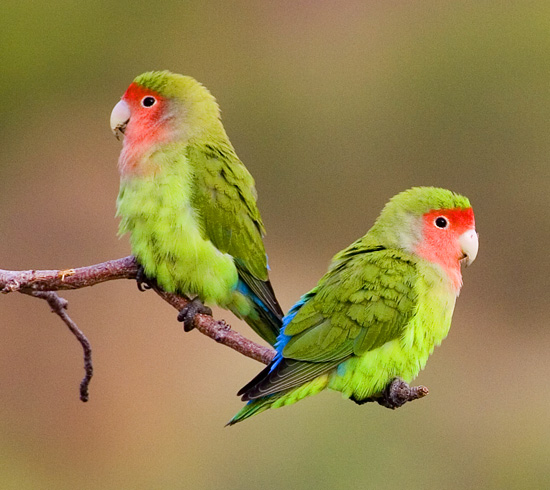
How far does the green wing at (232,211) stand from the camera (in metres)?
2.40

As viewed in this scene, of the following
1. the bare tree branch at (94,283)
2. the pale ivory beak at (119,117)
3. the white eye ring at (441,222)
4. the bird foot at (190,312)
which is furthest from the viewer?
the pale ivory beak at (119,117)

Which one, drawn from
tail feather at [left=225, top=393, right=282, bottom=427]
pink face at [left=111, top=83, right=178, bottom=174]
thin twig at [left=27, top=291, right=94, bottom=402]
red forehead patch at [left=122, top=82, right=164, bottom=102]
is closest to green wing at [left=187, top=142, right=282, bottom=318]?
pink face at [left=111, top=83, right=178, bottom=174]

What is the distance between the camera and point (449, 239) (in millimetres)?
2094

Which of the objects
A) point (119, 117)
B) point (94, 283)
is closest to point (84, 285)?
point (94, 283)

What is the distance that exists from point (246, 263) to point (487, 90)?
5900mm

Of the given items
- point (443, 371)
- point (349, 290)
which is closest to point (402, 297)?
point (349, 290)

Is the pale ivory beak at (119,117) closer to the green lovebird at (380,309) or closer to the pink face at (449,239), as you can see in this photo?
the green lovebird at (380,309)

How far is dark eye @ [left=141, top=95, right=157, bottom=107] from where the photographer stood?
242 cm

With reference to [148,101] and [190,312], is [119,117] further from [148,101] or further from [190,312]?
[190,312]

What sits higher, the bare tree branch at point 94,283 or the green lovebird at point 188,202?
the green lovebird at point 188,202

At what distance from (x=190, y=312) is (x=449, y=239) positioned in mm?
739

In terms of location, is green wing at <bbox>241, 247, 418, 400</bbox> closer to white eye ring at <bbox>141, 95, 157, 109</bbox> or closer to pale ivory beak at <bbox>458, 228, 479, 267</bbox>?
pale ivory beak at <bbox>458, 228, 479, 267</bbox>

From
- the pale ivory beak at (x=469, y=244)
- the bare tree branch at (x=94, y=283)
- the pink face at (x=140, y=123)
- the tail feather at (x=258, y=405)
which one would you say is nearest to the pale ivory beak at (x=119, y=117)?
the pink face at (x=140, y=123)

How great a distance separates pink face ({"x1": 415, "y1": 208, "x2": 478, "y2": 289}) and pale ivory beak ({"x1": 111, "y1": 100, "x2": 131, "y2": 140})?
0.93m
